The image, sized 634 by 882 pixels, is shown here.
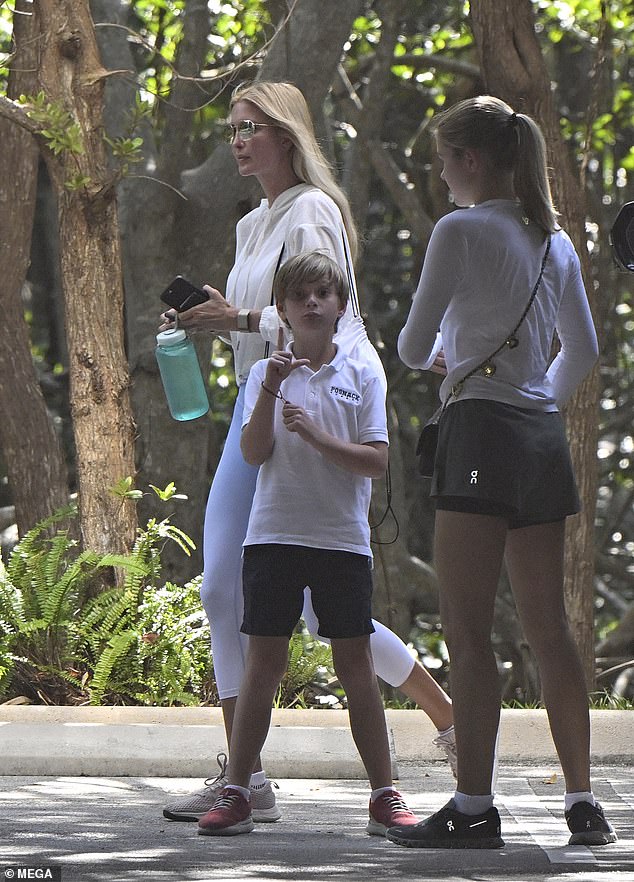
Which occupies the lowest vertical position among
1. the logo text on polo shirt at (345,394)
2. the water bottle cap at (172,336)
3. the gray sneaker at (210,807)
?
the gray sneaker at (210,807)

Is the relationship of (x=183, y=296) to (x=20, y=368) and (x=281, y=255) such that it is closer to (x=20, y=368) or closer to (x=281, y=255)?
(x=281, y=255)

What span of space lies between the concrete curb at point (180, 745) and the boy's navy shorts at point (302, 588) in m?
1.70

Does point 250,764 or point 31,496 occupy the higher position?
point 31,496

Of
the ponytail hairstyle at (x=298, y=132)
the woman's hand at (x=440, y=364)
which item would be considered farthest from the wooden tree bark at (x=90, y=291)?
the woman's hand at (x=440, y=364)

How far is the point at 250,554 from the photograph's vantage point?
3.97 m

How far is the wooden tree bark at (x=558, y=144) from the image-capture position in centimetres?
793

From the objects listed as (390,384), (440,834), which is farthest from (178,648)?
(390,384)

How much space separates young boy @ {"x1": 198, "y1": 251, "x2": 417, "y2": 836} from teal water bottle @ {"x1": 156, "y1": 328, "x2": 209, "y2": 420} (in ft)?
1.64

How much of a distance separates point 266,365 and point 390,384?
998 cm

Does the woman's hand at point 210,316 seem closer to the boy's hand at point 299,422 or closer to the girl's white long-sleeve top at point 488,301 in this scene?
the boy's hand at point 299,422

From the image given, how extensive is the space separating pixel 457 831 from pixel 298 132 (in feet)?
7.27

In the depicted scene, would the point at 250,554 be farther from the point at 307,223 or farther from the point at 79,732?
the point at 79,732

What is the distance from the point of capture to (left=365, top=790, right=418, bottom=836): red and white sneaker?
388cm

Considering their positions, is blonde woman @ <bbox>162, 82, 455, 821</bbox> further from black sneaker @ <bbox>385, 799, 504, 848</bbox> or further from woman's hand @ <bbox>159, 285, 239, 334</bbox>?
black sneaker @ <bbox>385, 799, 504, 848</bbox>
